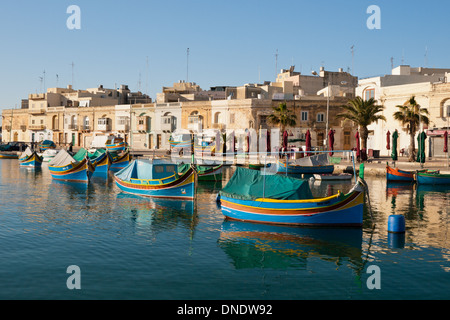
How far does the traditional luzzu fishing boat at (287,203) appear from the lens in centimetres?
2395

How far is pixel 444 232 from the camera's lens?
24.2 metres

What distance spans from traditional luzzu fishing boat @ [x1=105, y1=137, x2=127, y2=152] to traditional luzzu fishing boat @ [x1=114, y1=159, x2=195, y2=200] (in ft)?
128

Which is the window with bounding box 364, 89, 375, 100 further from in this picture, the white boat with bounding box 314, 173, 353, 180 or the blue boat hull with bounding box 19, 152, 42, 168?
the blue boat hull with bounding box 19, 152, 42, 168

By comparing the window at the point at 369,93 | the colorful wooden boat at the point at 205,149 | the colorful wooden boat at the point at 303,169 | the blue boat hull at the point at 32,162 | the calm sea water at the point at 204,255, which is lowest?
the calm sea water at the point at 204,255

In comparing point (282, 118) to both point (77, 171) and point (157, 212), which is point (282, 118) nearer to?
point (77, 171)

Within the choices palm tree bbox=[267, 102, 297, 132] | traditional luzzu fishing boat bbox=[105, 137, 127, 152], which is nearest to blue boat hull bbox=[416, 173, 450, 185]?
palm tree bbox=[267, 102, 297, 132]

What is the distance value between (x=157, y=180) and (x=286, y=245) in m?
15.2

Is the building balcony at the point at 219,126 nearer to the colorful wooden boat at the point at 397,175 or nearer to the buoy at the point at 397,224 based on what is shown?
the colorful wooden boat at the point at 397,175

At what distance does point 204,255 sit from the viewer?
784 inches

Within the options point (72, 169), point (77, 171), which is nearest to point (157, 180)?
point (77, 171)

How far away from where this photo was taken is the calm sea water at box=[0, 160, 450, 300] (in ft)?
51.9

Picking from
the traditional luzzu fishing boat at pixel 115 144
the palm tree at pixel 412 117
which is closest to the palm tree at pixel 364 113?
the palm tree at pixel 412 117
